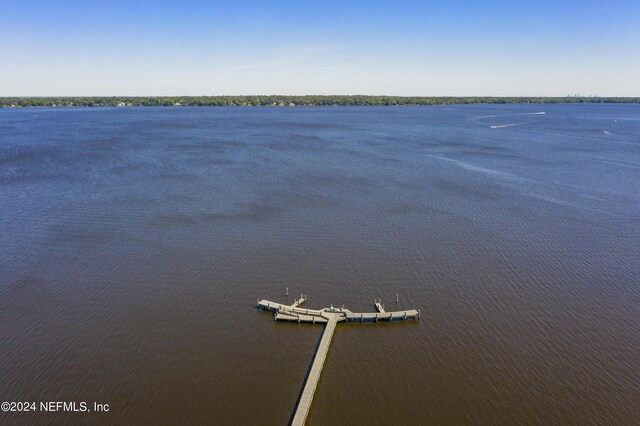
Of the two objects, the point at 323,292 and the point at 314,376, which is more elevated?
the point at 323,292

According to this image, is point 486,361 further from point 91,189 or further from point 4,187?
point 4,187

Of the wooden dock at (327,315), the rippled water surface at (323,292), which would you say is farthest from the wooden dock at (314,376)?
the rippled water surface at (323,292)

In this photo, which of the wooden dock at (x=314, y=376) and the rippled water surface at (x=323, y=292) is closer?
the wooden dock at (x=314, y=376)

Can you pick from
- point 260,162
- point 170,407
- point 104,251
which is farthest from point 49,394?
point 260,162

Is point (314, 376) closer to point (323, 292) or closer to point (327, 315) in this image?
point (327, 315)

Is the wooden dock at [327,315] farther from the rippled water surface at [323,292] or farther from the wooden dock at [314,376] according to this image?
the rippled water surface at [323,292]

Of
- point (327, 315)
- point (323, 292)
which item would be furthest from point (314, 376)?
point (323, 292)

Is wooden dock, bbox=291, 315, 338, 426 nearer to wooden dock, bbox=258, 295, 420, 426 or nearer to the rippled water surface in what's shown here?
wooden dock, bbox=258, 295, 420, 426

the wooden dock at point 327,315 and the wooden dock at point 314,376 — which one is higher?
the wooden dock at point 327,315
